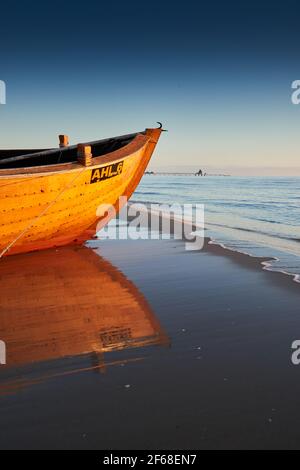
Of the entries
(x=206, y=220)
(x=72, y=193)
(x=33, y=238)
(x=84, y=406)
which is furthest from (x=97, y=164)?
(x=206, y=220)

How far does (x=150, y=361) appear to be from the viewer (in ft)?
12.4

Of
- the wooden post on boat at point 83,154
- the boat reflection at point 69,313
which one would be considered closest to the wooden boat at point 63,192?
the wooden post on boat at point 83,154

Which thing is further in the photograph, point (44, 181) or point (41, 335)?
point (44, 181)

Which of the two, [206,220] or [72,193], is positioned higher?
[72,193]

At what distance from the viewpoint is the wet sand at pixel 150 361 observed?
2766 millimetres

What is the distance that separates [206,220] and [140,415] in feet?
46.2

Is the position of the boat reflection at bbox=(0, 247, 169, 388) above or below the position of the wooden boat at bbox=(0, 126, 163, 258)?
below

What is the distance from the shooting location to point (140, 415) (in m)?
2.93

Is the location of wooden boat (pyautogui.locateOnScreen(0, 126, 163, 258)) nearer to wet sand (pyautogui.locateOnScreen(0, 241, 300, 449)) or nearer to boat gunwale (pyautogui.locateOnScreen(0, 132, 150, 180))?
boat gunwale (pyautogui.locateOnScreen(0, 132, 150, 180))

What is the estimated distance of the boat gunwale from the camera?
7.35 metres

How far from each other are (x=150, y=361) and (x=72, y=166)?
545cm

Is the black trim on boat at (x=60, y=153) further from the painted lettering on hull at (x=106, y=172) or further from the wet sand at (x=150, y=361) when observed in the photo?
the wet sand at (x=150, y=361)

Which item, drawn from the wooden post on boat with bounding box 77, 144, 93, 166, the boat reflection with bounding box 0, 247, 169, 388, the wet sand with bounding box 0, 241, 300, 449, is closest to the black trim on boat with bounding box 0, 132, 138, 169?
the wooden post on boat with bounding box 77, 144, 93, 166
